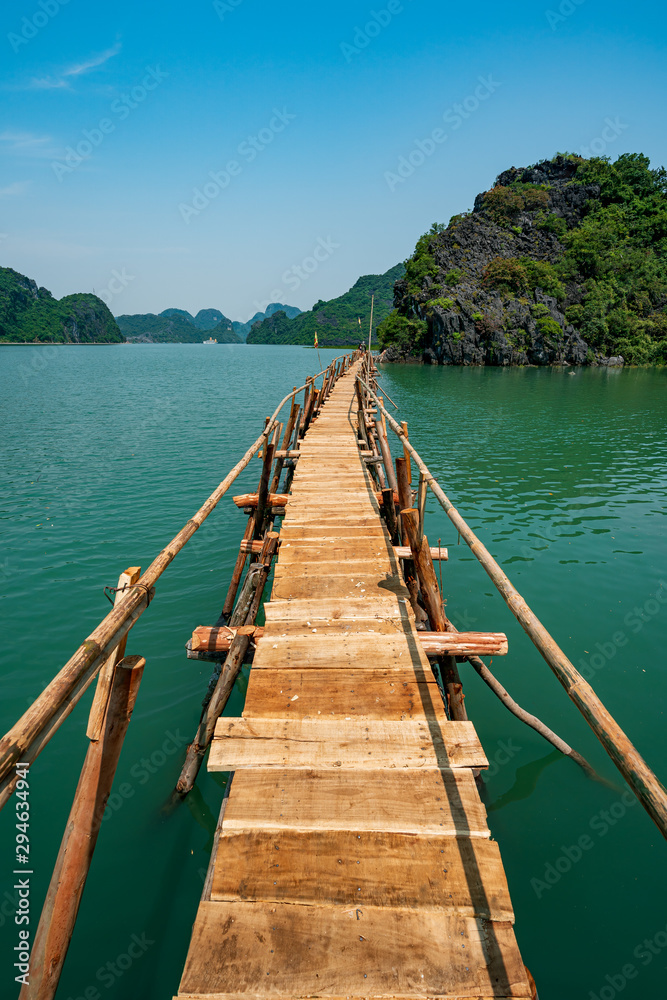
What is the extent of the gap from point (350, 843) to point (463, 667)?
15.1 feet

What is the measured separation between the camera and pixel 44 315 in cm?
15075

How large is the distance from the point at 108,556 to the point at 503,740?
26.4ft

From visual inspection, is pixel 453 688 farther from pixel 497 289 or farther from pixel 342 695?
pixel 497 289

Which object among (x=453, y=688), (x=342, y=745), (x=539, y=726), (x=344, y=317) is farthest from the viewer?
(x=344, y=317)

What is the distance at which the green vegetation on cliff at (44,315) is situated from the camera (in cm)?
13862

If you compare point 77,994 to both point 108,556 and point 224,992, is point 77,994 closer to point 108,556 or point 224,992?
point 224,992

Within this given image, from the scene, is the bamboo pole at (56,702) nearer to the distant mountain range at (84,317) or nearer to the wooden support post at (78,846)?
the wooden support post at (78,846)

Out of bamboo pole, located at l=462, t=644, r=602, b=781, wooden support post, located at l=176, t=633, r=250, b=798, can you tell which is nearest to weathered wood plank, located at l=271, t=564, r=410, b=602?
wooden support post, located at l=176, t=633, r=250, b=798

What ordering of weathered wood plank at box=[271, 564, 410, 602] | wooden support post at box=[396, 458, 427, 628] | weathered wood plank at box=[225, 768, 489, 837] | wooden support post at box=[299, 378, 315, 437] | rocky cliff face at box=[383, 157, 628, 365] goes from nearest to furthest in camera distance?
weathered wood plank at box=[225, 768, 489, 837] < weathered wood plank at box=[271, 564, 410, 602] < wooden support post at box=[396, 458, 427, 628] < wooden support post at box=[299, 378, 315, 437] < rocky cliff face at box=[383, 157, 628, 365]

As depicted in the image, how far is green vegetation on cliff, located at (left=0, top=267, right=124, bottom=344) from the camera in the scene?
139 m

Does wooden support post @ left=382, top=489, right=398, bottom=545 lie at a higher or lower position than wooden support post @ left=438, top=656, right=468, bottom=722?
higher

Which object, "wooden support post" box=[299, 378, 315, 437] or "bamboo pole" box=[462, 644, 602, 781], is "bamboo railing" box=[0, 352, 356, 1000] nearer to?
"bamboo pole" box=[462, 644, 602, 781]

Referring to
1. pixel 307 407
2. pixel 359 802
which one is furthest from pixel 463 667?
pixel 307 407

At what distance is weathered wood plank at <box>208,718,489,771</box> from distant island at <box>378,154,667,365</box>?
6319cm
